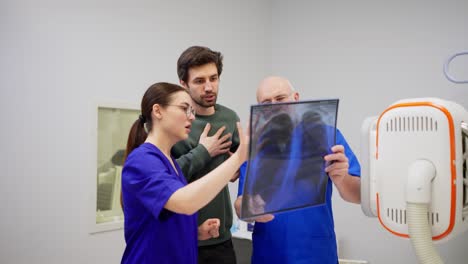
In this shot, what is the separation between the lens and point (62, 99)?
2.34 meters

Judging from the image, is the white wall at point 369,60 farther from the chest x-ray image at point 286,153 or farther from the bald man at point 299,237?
the chest x-ray image at point 286,153

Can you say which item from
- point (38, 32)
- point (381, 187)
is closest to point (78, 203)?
point (38, 32)

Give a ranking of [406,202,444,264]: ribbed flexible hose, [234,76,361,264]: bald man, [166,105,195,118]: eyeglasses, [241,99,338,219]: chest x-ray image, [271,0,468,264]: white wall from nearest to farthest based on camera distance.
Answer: [406,202,444,264]: ribbed flexible hose < [241,99,338,219]: chest x-ray image < [166,105,195,118]: eyeglasses < [234,76,361,264]: bald man < [271,0,468,264]: white wall

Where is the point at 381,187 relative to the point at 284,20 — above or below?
below

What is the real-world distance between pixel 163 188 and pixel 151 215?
14cm

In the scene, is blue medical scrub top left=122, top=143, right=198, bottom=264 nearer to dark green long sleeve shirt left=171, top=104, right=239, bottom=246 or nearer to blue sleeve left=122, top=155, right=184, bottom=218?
blue sleeve left=122, top=155, right=184, bottom=218

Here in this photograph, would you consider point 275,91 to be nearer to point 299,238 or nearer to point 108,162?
point 299,238

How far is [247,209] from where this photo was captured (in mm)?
961

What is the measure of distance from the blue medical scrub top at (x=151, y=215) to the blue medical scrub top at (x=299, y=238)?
31cm

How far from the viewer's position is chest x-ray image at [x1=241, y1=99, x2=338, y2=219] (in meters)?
0.94

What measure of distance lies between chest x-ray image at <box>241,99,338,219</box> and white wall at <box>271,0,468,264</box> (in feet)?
6.78

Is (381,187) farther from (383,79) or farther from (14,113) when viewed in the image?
(383,79)

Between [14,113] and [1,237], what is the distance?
66 cm

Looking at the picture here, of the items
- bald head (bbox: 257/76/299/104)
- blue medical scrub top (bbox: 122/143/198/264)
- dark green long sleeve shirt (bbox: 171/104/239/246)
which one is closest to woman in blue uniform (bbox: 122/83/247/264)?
blue medical scrub top (bbox: 122/143/198/264)
